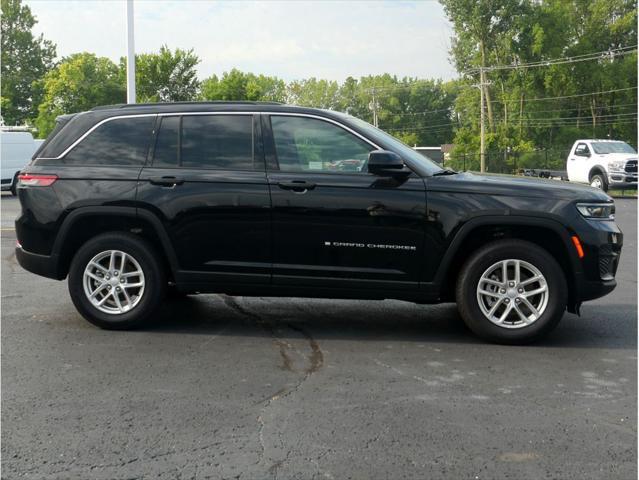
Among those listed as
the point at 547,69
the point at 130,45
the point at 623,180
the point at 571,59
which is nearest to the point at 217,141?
the point at 130,45

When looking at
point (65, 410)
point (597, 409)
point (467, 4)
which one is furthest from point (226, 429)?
point (467, 4)

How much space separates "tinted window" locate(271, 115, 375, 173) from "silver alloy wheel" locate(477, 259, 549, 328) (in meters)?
1.34

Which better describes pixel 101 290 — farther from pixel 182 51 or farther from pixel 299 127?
pixel 182 51

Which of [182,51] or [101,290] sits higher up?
[182,51]

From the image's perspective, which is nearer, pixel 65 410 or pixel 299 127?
pixel 65 410

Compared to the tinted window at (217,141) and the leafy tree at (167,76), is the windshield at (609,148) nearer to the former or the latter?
the tinted window at (217,141)

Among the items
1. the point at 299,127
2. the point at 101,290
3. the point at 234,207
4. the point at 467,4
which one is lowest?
the point at 101,290

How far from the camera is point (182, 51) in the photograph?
55.8 meters

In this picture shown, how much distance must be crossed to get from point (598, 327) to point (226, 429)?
4.00m

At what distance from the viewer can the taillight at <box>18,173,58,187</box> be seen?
6.79 m

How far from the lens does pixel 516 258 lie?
624 centimetres

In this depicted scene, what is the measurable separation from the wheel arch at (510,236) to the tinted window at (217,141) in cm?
180

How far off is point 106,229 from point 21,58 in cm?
10196

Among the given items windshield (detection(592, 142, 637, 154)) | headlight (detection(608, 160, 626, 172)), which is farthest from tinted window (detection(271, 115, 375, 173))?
windshield (detection(592, 142, 637, 154))
